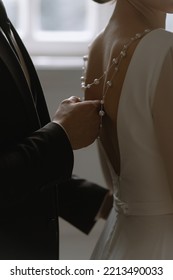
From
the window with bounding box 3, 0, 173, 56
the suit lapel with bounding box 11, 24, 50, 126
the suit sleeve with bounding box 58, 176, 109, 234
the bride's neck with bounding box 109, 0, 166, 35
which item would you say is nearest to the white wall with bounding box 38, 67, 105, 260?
the window with bounding box 3, 0, 173, 56

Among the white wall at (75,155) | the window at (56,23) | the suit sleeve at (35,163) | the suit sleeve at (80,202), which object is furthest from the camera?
the window at (56,23)

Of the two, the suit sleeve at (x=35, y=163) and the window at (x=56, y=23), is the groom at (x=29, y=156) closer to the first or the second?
the suit sleeve at (x=35, y=163)

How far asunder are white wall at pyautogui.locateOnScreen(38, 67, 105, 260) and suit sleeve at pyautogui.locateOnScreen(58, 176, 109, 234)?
3.51ft

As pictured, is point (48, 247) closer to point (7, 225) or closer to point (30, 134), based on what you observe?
point (7, 225)

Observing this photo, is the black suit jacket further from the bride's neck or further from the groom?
the bride's neck

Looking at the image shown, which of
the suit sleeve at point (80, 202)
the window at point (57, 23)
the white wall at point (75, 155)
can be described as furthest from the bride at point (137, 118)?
the window at point (57, 23)

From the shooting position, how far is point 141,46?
3.39ft

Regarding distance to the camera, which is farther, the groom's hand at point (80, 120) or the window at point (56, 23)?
the window at point (56, 23)

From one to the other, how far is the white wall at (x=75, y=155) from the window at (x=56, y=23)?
0.25 meters

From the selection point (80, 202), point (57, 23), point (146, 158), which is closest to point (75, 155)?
point (57, 23)

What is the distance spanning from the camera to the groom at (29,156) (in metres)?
1.01

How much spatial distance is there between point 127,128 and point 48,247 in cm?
28

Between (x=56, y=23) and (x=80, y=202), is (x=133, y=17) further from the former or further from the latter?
(x=56, y=23)

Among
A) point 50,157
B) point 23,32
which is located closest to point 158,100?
point 50,157
